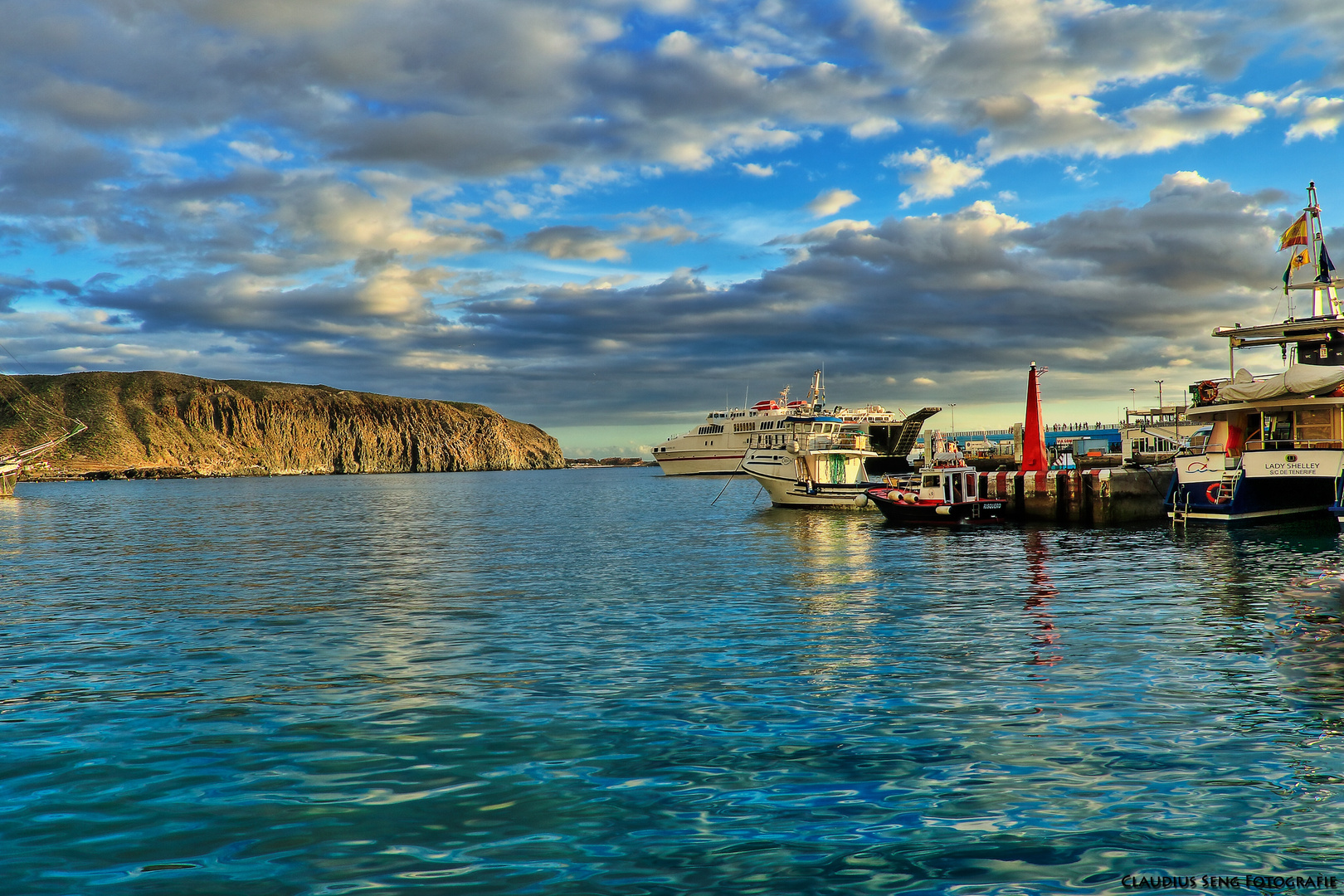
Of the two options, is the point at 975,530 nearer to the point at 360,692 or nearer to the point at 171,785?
the point at 360,692

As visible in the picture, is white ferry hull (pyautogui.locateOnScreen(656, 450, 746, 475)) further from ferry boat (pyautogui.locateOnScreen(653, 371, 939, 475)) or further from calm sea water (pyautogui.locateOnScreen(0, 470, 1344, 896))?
calm sea water (pyautogui.locateOnScreen(0, 470, 1344, 896))

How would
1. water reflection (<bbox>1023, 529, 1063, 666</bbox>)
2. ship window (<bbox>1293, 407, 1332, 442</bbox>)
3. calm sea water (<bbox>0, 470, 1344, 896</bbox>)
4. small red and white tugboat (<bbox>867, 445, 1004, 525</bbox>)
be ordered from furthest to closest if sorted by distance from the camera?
small red and white tugboat (<bbox>867, 445, 1004, 525</bbox>) < ship window (<bbox>1293, 407, 1332, 442</bbox>) < water reflection (<bbox>1023, 529, 1063, 666</bbox>) < calm sea water (<bbox>0, 470, 1344, 896</bbox>)

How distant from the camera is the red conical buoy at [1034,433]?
142 ft

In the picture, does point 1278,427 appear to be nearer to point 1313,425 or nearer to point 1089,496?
point 1313,425

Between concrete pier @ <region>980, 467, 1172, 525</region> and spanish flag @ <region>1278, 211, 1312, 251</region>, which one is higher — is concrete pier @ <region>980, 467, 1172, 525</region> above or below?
below

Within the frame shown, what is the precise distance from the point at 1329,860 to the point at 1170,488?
127 feet

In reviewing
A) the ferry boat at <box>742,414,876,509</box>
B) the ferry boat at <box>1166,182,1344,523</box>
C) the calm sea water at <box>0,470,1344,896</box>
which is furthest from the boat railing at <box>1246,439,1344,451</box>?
the ferry boat at <box>742,414,876,509</box>

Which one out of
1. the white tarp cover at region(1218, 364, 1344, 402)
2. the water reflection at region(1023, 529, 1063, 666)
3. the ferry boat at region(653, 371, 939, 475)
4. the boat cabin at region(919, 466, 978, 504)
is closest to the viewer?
the water reflection at region(1023, 529, 1063, 666)

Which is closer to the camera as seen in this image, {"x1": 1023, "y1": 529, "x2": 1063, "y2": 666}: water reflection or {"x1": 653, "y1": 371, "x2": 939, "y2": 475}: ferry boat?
{"x1": 1023, "y1": 529, "x2": 1063, "y2": 666}: water reflection

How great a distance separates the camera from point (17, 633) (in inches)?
677

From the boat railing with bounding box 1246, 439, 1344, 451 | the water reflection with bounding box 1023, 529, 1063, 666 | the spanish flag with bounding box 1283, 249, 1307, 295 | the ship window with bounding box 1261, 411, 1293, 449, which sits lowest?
the water reflection with bounding box 1023, 529, 1063, 666

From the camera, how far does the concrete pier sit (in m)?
42.5

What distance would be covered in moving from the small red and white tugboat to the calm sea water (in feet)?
68.1

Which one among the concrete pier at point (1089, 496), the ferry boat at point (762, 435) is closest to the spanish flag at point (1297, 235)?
the concrete pier at point (1089, 496)
